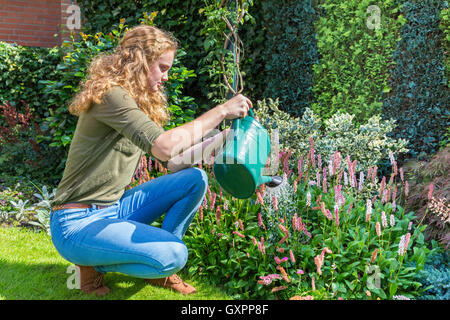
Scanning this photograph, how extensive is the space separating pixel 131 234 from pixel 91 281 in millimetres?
538

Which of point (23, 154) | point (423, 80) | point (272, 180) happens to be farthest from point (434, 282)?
point (23, 154)

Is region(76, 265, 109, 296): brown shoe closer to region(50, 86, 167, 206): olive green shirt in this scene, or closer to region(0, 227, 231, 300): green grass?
region(0, 227, 231, 300): green grass

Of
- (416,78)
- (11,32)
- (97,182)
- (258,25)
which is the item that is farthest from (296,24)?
(11,32)

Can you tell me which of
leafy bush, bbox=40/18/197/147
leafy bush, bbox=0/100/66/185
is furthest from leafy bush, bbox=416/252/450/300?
leafy bush, bbox=0/100/66/185

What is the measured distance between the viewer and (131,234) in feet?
6.90

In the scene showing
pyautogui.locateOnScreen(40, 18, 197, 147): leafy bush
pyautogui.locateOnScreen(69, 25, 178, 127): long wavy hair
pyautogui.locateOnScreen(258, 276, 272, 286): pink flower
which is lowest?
pyautogui.locateOnScreen(258, 276, 272, 286): pink flower

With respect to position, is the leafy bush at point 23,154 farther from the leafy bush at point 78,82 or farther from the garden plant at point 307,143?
the leafy bush at point 78,82

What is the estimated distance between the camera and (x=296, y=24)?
4703 mm

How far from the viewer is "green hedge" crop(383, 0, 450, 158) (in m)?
3.83

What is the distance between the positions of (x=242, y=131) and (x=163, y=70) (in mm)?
553

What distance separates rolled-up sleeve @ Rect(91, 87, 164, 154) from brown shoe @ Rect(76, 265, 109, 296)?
88cm

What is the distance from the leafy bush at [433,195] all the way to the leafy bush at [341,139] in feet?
1.02

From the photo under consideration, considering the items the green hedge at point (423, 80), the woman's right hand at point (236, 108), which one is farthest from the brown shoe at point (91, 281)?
the green hedge at point (423, 80)

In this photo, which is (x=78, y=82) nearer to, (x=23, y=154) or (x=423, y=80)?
(x=23, y=154)
